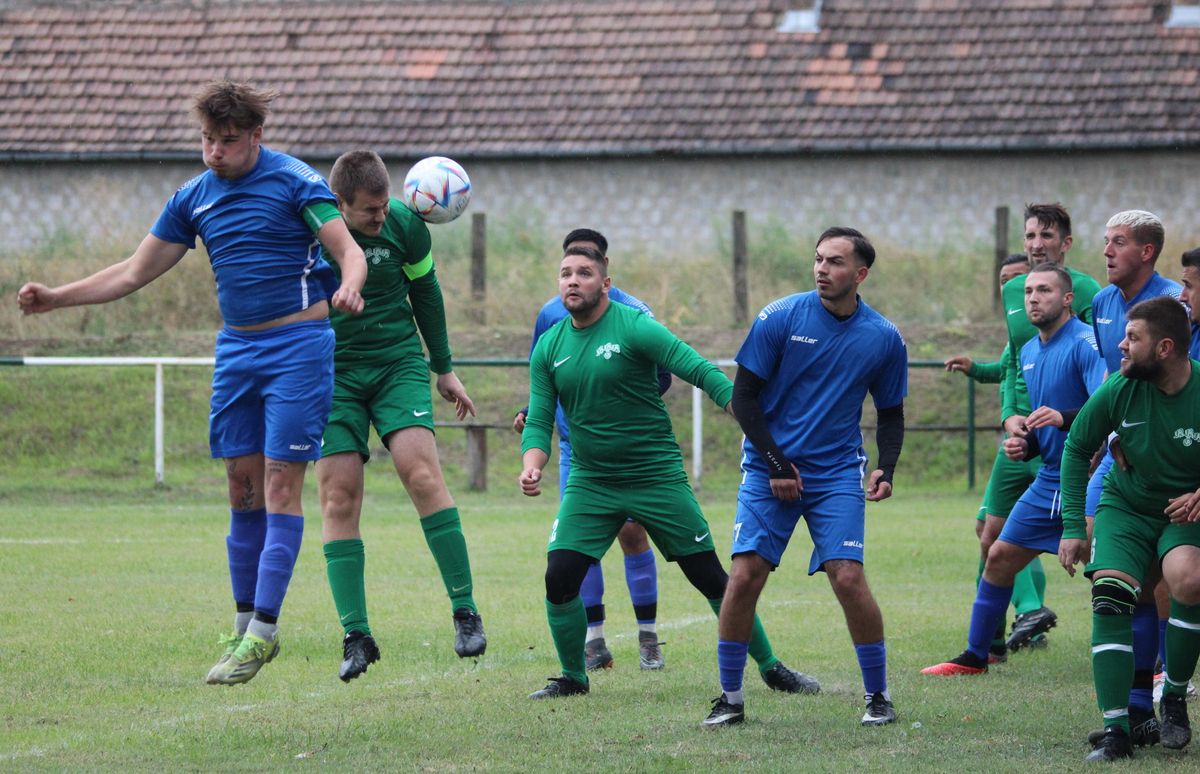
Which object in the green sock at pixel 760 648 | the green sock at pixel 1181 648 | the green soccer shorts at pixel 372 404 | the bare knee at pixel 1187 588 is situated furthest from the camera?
the green sock at pixel 760 648

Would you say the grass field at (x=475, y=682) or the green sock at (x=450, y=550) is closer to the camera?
the grass field at (x=475, y=682)

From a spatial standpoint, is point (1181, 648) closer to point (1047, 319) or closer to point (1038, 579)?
point (1047, 319)

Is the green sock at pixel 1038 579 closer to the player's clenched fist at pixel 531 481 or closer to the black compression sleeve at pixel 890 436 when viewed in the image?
the black compression sleeve at pixel 890 436

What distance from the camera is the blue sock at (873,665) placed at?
703cm

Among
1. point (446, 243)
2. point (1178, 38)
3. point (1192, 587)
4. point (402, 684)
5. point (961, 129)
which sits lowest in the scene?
point (402, 684)

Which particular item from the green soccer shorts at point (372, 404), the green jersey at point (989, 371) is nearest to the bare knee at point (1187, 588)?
the green jersey at point (989, 371)

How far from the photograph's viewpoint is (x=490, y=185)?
25578 mm

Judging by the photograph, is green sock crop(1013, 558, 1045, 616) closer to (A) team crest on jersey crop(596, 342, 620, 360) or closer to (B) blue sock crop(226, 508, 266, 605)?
(A) team crest on jersey crop(596, 342, 620, 360)

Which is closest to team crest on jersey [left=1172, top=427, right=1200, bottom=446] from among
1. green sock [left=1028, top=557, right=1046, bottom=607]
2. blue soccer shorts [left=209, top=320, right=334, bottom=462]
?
blue soccer shorts [left=209, top=320, right=334, bottom=462]

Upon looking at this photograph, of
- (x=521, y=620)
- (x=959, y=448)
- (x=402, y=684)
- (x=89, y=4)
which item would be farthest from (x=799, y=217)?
(x=402, y=684)

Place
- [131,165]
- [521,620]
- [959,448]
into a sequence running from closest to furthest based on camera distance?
1. [521,620]
2. [959,448]
3. [131,165]

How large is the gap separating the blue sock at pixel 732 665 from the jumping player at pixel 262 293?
1909 mm

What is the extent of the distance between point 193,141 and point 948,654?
19.2m

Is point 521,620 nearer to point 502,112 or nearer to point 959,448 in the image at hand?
point 959,448
